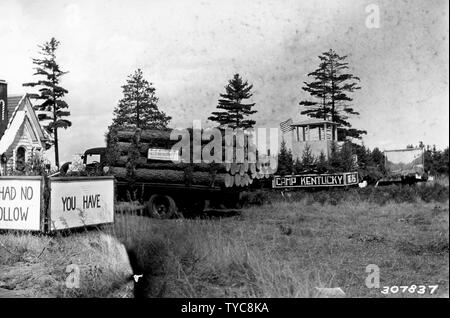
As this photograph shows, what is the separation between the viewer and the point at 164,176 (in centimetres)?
929

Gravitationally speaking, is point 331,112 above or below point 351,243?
above

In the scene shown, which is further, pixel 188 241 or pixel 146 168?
pixel 146 168

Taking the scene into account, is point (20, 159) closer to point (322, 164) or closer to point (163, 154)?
point (163, 154)

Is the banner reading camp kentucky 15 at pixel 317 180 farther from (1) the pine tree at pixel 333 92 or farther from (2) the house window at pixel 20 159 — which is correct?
(2) the house window at pixel 20 159

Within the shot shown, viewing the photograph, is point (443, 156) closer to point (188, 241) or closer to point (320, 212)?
Result: point (188, 241)

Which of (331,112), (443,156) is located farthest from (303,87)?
(443,156)

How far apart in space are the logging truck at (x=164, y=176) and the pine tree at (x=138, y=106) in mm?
1239

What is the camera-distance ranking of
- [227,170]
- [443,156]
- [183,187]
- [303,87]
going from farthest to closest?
[183,187] → [227,170] → [303,87] → [443,156]

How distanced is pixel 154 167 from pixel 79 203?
2.60m

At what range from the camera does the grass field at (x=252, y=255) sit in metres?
4.33
